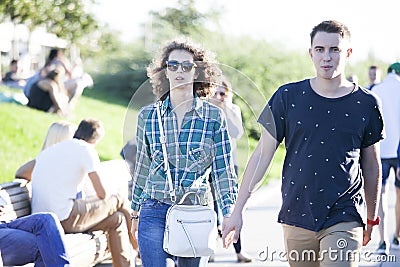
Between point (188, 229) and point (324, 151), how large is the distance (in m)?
0.87

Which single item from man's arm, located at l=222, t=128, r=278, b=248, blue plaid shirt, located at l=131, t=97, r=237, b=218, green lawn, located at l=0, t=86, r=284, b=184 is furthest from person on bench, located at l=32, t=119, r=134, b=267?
green lawn, located at l=0, t=86, r=284, b=184

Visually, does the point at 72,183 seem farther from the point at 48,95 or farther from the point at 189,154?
the point at 48,95

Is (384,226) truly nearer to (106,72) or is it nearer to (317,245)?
(317,245)

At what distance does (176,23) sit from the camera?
3183cm

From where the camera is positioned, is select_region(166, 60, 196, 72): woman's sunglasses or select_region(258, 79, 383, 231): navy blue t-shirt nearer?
select_region(258, 79, 383, 231): navy blue t-shirt

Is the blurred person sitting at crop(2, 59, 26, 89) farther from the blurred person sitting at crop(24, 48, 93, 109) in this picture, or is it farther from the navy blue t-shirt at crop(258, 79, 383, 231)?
the navy blue t-shirt at crop(258, 79, 383, 231)

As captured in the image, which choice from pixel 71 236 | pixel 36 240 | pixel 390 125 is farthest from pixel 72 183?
pixel 390 125

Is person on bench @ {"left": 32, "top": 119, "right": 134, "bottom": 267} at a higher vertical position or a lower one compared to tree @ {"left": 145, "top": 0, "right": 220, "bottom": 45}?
lower

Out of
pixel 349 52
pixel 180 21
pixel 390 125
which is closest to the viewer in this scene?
pixel 349 52

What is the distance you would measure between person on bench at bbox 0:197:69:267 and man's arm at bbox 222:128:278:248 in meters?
1.91

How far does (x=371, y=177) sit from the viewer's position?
495 centimetres

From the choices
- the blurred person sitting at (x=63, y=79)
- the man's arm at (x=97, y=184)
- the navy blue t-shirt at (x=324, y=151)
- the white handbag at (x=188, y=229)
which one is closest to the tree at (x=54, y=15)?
the blurred person sitting at (x=63, y=79)

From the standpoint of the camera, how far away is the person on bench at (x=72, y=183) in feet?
24.2

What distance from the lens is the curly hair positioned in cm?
513
